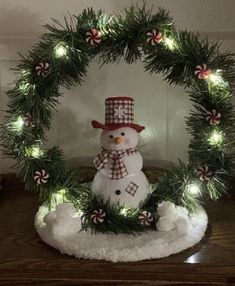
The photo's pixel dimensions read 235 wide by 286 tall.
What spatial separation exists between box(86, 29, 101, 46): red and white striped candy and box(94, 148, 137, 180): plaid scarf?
0.22 metres

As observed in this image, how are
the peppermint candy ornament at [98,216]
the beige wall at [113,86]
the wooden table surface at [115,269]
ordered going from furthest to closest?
1. the beige wall at [113,86]
2. the peppermint candy ornament at [98,216]
3. the wooden table surface at [115,269]

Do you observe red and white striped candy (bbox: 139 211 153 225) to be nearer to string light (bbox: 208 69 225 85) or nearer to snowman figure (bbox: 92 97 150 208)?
snowman figure (bbox: 92 97 150 208)

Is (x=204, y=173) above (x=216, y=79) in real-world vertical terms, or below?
below

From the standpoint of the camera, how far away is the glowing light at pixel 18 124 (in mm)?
833

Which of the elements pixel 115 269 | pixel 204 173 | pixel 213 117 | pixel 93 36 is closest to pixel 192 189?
pixel 204 173

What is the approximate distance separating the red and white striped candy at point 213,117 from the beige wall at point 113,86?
0.86 ft

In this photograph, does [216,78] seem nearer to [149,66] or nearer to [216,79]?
[216,79]

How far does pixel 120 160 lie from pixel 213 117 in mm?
197

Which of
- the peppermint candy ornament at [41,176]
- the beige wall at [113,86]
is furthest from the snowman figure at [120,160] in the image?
the beige wall at [113,86]

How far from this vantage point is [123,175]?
2.58ft

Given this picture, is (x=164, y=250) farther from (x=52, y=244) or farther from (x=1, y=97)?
(x=1, y=97)

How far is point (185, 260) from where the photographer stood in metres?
0.69

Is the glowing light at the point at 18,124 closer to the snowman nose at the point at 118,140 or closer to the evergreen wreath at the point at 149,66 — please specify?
the evergreen wreath at the point at 149,66

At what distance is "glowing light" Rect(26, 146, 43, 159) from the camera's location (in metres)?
0.84
